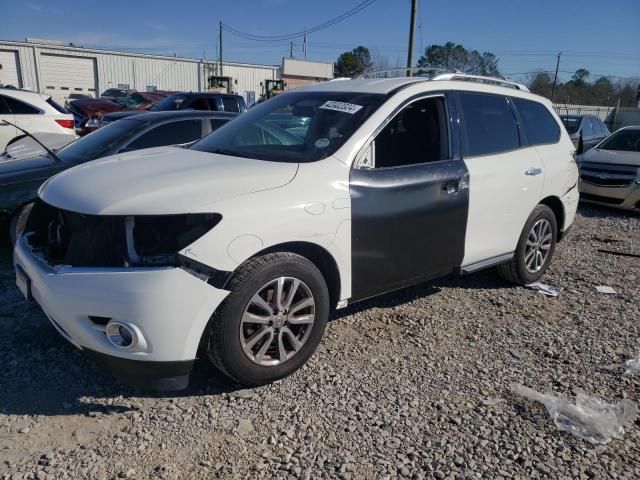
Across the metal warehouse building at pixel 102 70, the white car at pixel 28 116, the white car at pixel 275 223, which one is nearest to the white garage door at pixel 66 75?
the metal warehouse building at pixel 102 70

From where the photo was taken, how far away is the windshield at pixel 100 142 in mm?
5297

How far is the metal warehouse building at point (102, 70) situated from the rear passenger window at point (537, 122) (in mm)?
39233

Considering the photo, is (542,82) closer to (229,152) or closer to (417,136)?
(417,136)

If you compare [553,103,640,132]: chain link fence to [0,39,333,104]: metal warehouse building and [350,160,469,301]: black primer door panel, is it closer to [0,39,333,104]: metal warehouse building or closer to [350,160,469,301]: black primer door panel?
Answer: [0,39,333,104]: metal warehouse building

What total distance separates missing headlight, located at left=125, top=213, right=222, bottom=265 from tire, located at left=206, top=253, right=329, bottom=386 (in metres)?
0.33

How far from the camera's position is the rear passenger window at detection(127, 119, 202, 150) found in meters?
5.63

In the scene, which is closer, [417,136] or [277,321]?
[277,321]

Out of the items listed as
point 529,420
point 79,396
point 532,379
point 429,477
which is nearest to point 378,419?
point 429,477

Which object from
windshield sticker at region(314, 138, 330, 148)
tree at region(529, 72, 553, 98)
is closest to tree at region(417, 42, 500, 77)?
tree at region(529, 72, 553, 98)

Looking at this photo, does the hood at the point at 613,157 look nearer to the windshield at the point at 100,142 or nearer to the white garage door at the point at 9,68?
the windshield at the point at 100,142

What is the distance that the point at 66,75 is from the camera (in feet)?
146

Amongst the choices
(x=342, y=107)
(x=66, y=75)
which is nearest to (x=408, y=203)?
(x=342, y=107)

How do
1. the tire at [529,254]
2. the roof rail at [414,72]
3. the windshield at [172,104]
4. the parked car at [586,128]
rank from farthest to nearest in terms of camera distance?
the windshield at [172,104]
the parked car at [586,128]
the tire at [529,254]
the roof rail at [414,72]

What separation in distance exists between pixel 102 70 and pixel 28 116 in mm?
41923
